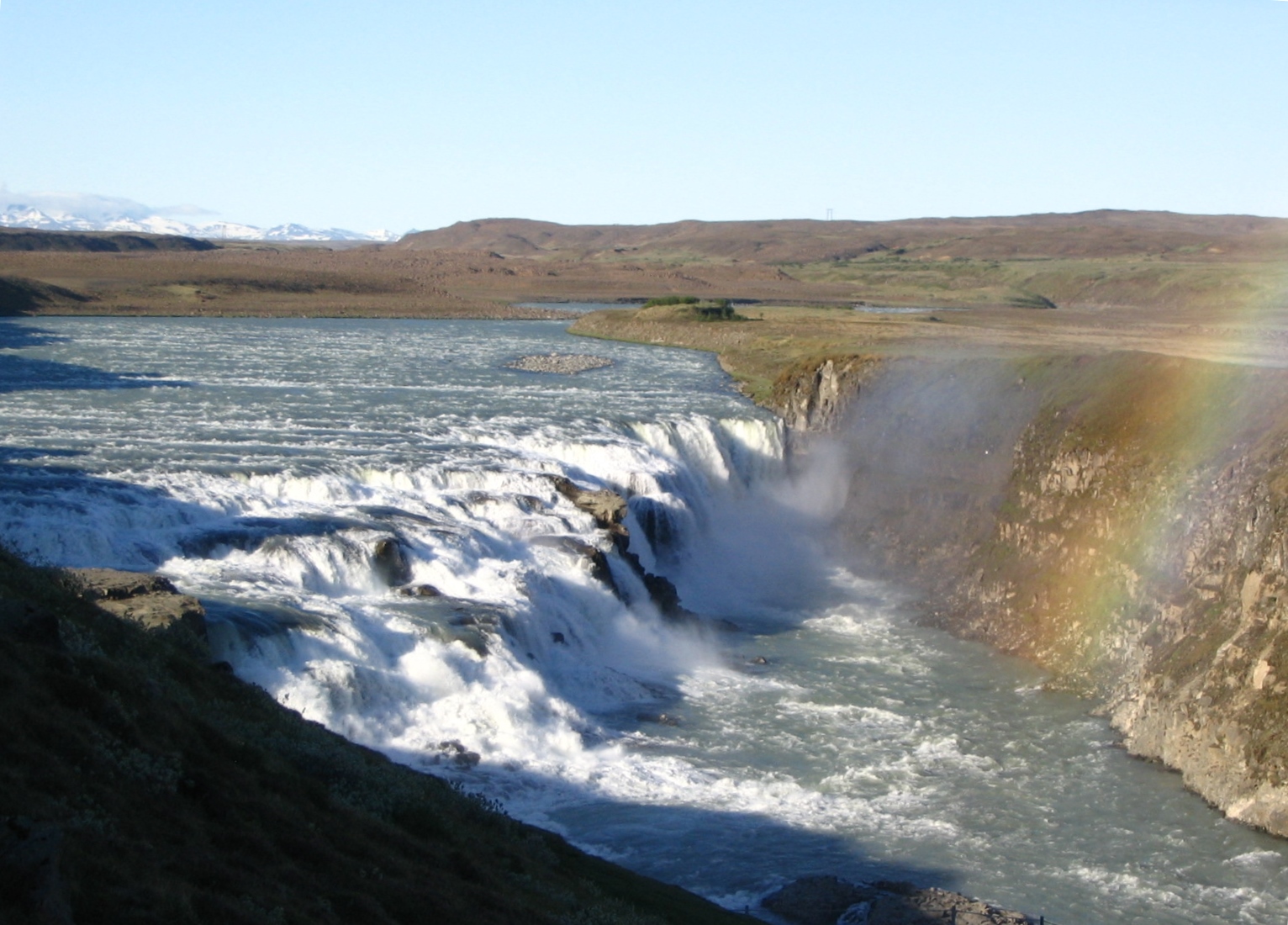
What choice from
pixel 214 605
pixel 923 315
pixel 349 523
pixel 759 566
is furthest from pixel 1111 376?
pixel 923 315

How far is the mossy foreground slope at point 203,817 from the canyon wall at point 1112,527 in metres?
11.2

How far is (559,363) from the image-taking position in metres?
58.2

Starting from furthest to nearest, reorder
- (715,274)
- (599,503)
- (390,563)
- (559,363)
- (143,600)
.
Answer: (715,274)
(559,363)
(599,503)
(390,563)
(143,600)

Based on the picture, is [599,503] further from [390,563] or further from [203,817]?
[203,817]

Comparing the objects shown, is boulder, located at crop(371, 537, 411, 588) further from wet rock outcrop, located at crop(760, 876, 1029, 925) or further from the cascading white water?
wet rock outcrop, located at crop(760, 876, 1029, 925)

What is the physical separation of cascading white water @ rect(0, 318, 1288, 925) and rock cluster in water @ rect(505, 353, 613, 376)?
16675 millimetres

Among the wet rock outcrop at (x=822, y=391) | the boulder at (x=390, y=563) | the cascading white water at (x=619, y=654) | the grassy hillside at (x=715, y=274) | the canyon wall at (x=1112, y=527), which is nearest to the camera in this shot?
the cascading white water at (x=619, y=654)

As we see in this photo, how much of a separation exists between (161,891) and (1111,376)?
3080cm

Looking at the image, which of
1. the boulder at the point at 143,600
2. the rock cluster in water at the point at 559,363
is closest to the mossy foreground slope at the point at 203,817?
the boulder at the point at 143,600

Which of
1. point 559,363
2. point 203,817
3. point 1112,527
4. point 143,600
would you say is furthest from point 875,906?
point 559,363

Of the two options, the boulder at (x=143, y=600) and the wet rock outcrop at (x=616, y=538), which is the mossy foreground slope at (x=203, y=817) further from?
the wet rock outcrop at (x=616, y=538)

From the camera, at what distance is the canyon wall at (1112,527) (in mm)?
21594

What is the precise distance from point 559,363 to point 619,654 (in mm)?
32647

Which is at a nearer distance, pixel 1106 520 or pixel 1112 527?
pixel 1112 527
